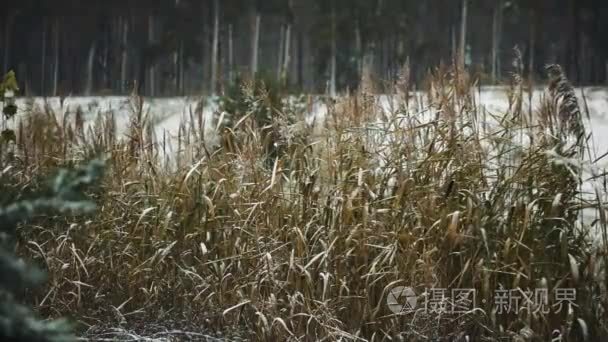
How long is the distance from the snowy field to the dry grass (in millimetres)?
111

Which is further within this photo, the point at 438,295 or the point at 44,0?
the point at 44,0

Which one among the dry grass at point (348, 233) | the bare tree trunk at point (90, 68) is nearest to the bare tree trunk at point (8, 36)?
the bare tree trunk at point (90, 68)

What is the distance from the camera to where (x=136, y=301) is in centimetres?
246

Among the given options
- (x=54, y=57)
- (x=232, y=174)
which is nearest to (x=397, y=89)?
(x=232, y=174)

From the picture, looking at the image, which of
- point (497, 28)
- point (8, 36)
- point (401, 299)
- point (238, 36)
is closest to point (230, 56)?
point (238, 36)

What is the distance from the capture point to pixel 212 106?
426cm

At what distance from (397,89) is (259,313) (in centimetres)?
101

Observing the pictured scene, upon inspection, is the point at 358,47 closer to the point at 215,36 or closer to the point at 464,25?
the point at 464,25

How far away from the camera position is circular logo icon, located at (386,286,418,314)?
7.25 feet

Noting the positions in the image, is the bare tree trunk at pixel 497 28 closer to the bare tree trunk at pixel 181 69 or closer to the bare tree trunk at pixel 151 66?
the bare tree trunk at pixel 181 69

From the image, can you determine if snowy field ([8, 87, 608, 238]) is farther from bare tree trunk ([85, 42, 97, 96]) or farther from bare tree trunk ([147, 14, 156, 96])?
bare tree trunk ([85, 42, 97, 96])

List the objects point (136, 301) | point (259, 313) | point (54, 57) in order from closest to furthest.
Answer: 1. point (259, 313)
2. point (136, 301)
3. point (54, 57)

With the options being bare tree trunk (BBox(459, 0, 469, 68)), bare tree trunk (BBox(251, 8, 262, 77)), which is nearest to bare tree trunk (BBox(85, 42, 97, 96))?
bare tree trunk (BBox(251, 8, 262, 77))

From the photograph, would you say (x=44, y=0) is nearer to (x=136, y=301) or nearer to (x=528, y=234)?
(x=136, y=301)
